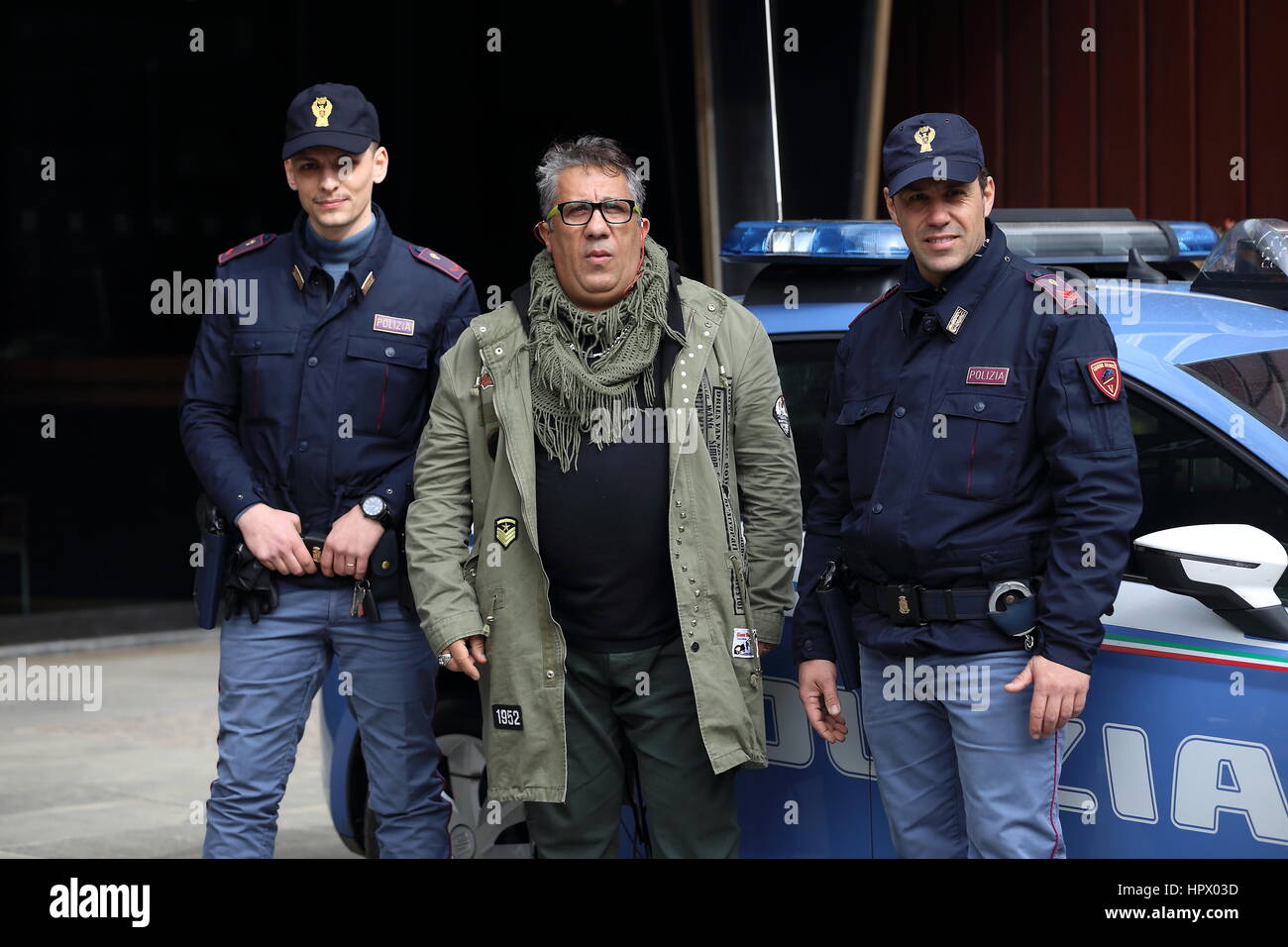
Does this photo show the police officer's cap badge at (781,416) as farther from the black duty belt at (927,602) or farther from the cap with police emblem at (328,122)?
the cap with police emblem at (328,122)

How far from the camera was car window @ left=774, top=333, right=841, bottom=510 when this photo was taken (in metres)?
3.89

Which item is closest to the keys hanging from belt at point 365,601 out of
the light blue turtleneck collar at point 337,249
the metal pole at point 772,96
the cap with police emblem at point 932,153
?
the light blue turtleneck collar at point 337,249

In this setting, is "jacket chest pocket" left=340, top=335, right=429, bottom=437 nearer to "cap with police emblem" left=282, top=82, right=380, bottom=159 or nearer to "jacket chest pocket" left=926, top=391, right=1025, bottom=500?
"cap with police emblem" left=282, top=82, right=380, bottom=159

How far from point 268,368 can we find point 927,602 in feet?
5.09

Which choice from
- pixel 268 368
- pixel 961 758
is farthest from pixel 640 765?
pixel 268 368

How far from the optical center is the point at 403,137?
465 inches

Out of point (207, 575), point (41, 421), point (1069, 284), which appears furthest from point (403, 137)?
point (1069, 284)

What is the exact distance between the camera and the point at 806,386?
12.9 ft

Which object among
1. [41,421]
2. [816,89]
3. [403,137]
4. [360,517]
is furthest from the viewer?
[403,137]

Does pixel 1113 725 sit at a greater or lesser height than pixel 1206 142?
lesser

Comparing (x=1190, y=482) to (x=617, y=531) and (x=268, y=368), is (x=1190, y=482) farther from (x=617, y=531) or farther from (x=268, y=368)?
(x=268, y=368)

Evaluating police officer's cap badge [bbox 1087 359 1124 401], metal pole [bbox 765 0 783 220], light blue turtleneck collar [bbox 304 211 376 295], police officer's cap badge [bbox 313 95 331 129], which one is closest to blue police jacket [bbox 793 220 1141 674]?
police officer's cap badge [bbox 1087 359 1124 401]

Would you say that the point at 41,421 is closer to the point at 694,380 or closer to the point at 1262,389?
the point at 694,380
